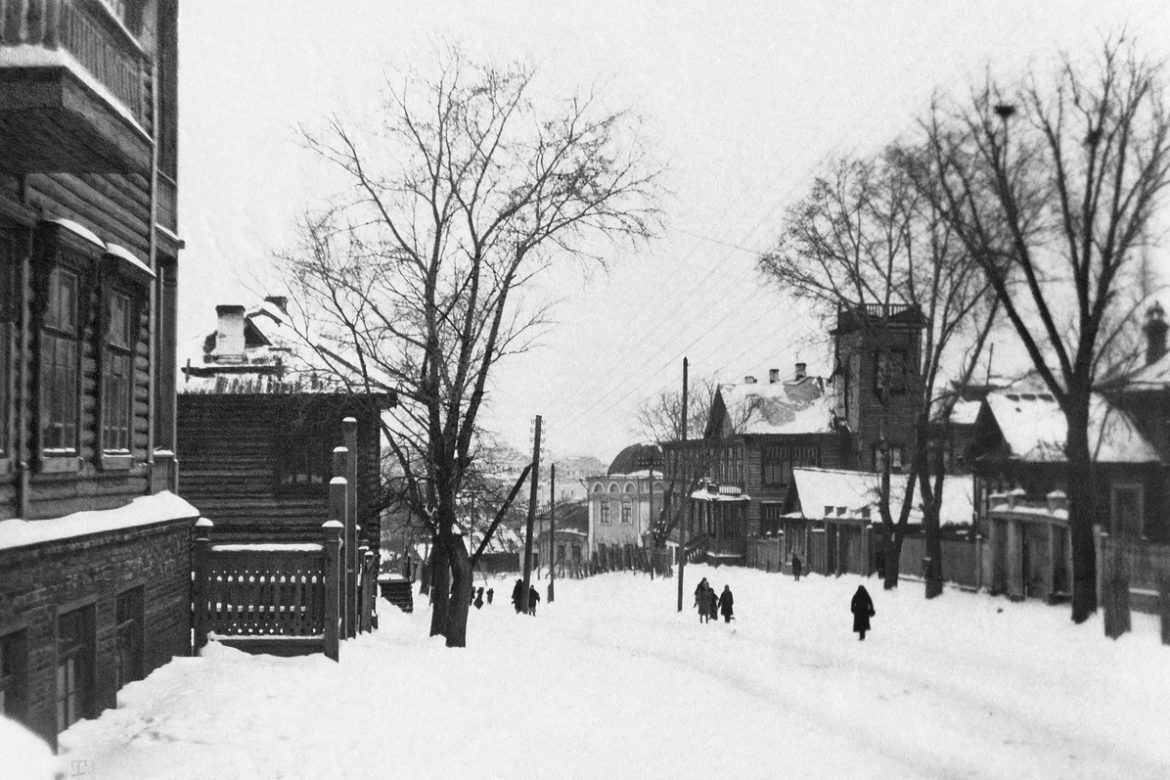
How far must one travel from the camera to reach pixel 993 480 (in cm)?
2533

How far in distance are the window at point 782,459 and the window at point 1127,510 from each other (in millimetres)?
35883

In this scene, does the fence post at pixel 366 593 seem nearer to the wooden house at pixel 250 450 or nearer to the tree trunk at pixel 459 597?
the tree trunk at pixel 459 597

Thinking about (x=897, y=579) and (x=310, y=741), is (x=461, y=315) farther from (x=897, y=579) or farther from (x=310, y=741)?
(x=897, y=579)

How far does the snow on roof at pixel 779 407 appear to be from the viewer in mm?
57125

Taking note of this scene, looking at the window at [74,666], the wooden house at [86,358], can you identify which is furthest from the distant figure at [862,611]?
the window at [74,666]

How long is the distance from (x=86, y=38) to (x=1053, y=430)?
19.7 meters

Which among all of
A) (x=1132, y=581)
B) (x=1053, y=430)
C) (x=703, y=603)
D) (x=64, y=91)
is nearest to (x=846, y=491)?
(x=703, y=603)

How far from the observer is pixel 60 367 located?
8945mm

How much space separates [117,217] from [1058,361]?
14.7 meters

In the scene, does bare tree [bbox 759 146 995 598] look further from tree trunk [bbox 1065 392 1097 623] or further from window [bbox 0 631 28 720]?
window [bbox 0 631 28 720]

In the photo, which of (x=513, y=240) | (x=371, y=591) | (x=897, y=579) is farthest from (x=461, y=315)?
(x=897, y=579)

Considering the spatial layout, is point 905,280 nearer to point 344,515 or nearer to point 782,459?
point 344,515

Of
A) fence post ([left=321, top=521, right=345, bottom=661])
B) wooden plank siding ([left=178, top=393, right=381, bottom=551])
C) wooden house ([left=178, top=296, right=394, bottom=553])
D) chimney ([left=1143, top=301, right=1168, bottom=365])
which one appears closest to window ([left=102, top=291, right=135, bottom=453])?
fence post ([left=321, top=521, right=345, bottom=661])

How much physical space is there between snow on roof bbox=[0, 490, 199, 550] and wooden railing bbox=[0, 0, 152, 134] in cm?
311
